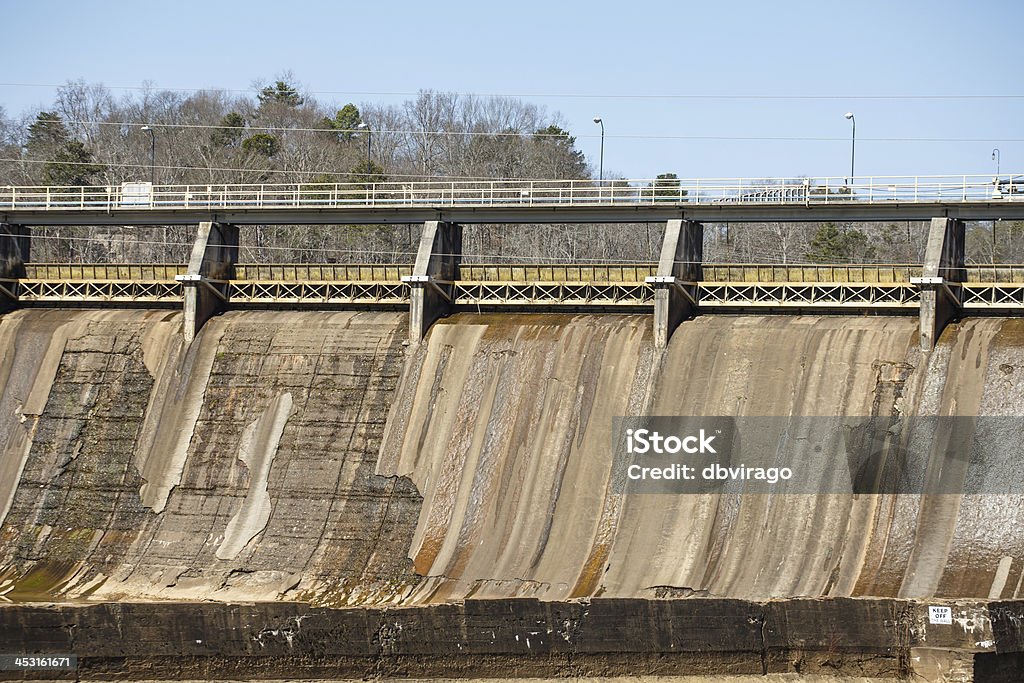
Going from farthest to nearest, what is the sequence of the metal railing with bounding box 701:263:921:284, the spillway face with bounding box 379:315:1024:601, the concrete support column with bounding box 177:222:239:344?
1. the concrete support column with bounding box 177:222:239:344
2. the metal railing with bounding box 701:263:921:284
3. the spillway face with bounding box 379:315:1024:601

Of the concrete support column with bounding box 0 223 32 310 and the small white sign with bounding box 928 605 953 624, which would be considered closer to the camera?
the small white sign with bounding box 928 605 953 624

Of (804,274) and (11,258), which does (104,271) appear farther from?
(804,274)

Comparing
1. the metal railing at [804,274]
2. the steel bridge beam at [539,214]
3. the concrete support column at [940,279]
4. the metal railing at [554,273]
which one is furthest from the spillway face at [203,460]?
the concrete support column at [940,279]

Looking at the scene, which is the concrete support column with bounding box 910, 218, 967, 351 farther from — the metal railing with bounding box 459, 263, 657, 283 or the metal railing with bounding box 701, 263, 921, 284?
the metal railing with bounding box 459, 263, 657, 283

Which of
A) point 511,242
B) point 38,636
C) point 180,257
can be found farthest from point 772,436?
point 180,257

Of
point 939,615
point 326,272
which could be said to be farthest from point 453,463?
point 939,615

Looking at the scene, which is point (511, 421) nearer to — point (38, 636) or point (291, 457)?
point (291, 457)

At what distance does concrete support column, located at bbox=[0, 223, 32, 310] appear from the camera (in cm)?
4891

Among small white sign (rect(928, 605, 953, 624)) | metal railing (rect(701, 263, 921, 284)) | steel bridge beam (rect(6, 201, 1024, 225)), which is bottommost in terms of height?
small white sign (rect(928, 605, 953, 624))

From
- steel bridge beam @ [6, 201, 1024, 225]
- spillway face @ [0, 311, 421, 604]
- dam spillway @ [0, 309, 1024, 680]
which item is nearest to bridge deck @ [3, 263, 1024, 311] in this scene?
dam spillway @ [0, 309, 1024, 680]

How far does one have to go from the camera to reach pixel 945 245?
3997 centimetres

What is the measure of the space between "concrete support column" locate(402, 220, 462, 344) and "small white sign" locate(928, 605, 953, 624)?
1981cm

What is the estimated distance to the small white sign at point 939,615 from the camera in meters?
30.5

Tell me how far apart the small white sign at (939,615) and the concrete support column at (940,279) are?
10.3m
